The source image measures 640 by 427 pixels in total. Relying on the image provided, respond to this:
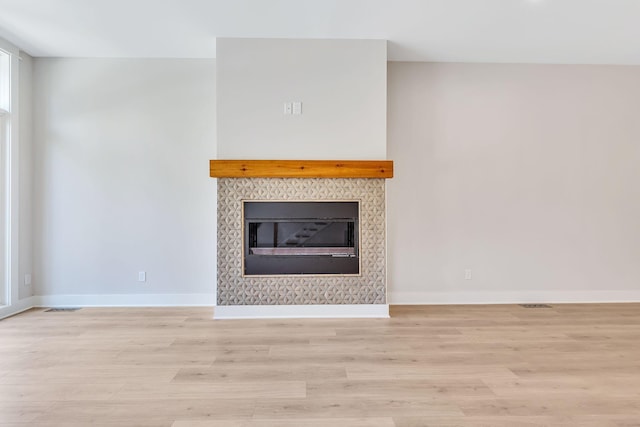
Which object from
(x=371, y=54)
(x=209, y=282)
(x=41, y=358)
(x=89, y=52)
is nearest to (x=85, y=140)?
(x=89, y=52)

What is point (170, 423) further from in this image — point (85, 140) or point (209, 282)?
point (85, 140)

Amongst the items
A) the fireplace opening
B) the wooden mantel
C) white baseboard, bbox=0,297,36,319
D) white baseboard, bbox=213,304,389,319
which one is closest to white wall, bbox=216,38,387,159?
the wooden mantel

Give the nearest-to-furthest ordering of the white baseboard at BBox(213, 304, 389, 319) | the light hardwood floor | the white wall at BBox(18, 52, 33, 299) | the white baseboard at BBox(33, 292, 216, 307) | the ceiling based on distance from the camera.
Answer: the light hardwood floor
the ceiling
the white baseboard at BBox(213, 304, 389, 319)
the white wall at BBox(18, 52, 33, 299)
the white baseboard at BBox(33, 292, 216, 307)

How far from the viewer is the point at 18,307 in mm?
3584

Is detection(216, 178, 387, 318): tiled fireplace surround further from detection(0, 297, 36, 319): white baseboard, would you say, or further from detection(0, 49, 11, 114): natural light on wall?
detection(0, 49, 11, 114): natural light on wall

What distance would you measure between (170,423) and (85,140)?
3420 millimetres

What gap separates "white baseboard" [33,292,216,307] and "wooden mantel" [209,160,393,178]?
147cm

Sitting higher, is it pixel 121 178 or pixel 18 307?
pixel 121 178

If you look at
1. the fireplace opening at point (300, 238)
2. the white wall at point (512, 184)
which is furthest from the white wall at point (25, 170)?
the white wall at point (512, 184)

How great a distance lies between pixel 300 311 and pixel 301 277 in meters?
0.33

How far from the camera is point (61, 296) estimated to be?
3.80m

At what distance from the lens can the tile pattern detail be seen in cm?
340

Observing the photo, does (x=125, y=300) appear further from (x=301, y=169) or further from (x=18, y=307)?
(x=301, y=169)

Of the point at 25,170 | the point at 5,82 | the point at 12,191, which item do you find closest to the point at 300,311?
the point at 12,191
